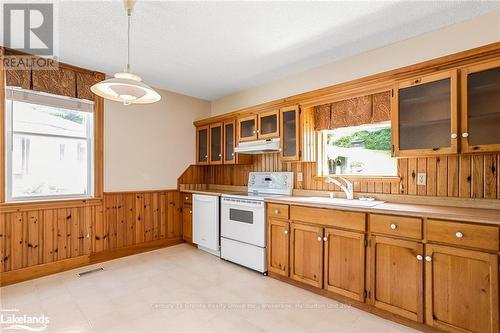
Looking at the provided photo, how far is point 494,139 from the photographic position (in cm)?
192

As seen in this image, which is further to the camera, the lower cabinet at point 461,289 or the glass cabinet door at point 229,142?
the glass cabinet door at point 229,142

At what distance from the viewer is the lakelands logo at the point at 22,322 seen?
2000mm

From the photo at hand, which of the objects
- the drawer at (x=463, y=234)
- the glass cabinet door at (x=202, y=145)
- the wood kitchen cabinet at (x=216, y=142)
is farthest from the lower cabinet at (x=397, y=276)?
the glass cabinet door at (x=202, y=145)

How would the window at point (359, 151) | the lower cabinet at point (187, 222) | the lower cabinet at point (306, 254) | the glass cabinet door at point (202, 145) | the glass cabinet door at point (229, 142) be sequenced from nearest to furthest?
the lower cabinet at point (306, 254)
the window at point (359, 151)
the glass cabinet door at point (229, 142)
the lower cabinet at point (187, 222)
the glass cabinet door at point (202, 145)

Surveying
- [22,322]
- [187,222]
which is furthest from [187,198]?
[22,322]

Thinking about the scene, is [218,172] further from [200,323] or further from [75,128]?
[200,323]

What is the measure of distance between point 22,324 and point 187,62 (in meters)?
2.91

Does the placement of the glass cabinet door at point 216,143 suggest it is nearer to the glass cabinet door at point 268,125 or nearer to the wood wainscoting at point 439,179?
the glass cabinet door at point 268,125

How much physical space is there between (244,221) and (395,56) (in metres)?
2.48

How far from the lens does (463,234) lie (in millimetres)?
1764

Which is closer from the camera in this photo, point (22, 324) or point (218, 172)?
point (22, 324)

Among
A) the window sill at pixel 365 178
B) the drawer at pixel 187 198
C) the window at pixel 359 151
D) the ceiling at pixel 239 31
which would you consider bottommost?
the drawer at pixel 187 198

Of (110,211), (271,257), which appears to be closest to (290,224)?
(271,257)

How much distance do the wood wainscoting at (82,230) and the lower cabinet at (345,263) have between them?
2.72m
